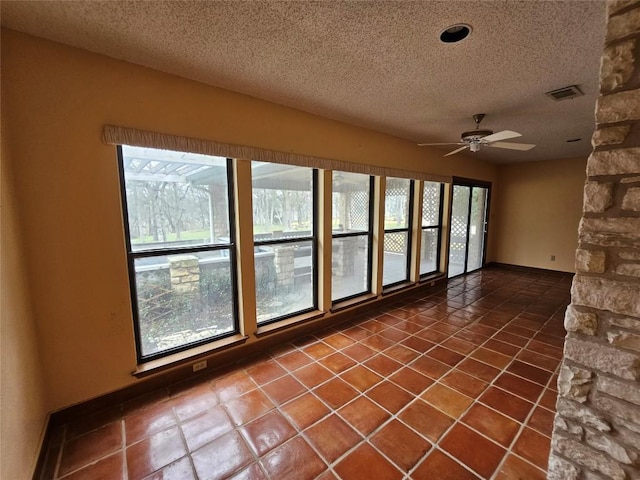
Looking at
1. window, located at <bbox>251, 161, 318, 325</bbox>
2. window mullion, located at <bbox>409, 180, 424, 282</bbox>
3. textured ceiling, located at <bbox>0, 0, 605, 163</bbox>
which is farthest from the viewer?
window mullion, located at <bbox>409, 180, 424, 282</bbox>

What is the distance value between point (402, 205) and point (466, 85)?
7.36 ft

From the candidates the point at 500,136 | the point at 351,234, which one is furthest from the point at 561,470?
the point at 351,234

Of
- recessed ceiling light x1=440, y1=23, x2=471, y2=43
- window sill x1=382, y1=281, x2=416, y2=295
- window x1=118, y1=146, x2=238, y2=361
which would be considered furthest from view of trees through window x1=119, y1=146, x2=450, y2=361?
recessed ceiling light x1=440, y1=23, x2=471, y2=43

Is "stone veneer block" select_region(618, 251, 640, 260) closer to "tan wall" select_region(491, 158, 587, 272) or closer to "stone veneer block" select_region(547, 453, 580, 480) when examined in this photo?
"stone veneer block" select_region(547, 453, 580, 480)

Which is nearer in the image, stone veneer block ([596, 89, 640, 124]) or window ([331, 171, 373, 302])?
stone veneer block ([596, 89, 640, 124])

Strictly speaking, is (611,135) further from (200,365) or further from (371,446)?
(200,365)

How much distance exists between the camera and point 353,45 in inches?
68.4

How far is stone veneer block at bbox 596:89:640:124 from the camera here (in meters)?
1.07

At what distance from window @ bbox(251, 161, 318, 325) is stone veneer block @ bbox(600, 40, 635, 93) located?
7.70 ft

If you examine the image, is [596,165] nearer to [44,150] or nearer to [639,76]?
[639,76]

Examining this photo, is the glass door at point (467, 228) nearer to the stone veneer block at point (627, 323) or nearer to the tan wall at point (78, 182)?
the stone veneer block at point (627, 323)

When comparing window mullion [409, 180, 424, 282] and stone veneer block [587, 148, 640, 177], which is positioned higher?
stone veneer block [587, 148, 640, 177]

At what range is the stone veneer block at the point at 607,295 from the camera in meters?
1.11

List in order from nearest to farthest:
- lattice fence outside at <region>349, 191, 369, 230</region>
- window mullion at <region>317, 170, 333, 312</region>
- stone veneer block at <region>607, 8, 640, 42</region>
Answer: stone veneer block at <region>607, 8, 640, 42</region>, window mullion at <region>317, 170, 333, 312</region>, lattice fence outside at <region>349, 191, 369, 230</region>
